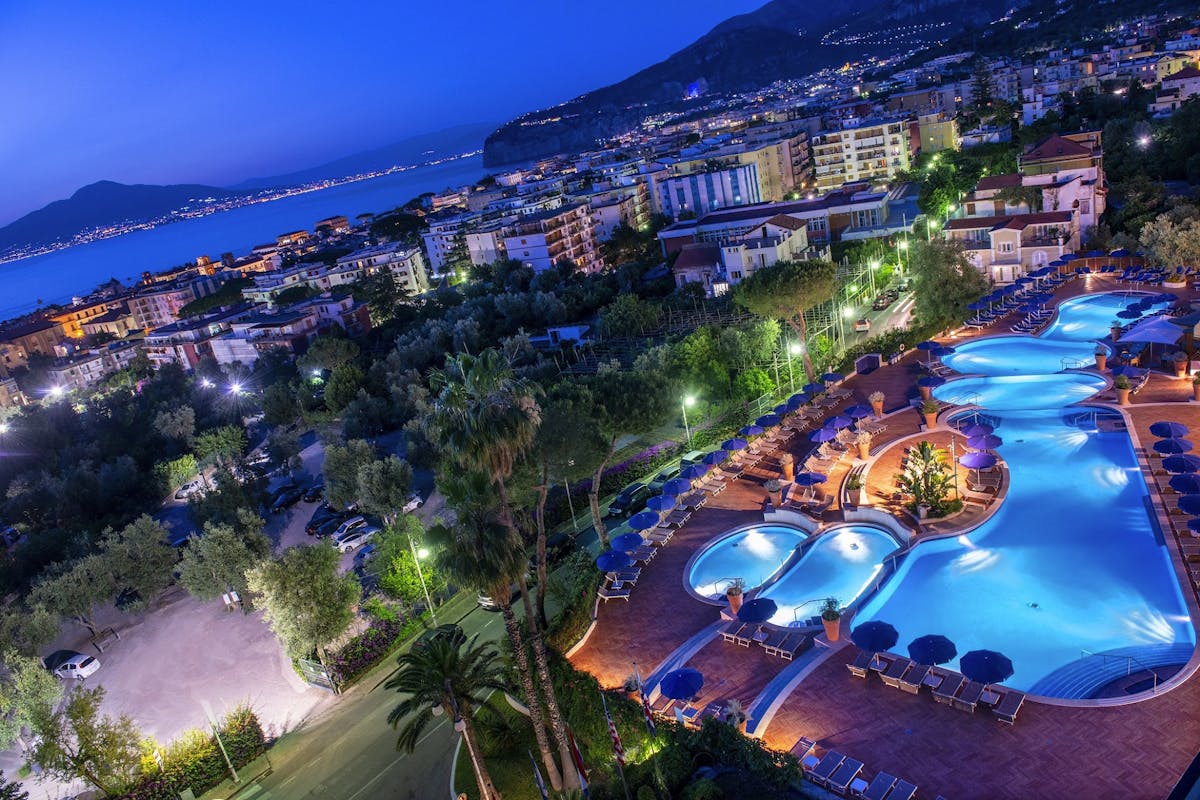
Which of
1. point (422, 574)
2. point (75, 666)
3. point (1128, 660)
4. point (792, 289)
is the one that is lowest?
point (75, 666)

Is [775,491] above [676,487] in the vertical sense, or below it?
below

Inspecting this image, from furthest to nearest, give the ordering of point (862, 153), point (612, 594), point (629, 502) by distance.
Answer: point (862, 153)
point (629, 502)
point (612, 594)

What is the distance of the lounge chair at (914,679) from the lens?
15.8 m

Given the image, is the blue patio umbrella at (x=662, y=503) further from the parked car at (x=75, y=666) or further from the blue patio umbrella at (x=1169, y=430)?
the parked car at (x=75, y=666)

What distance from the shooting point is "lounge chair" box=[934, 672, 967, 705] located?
15202 millimetres

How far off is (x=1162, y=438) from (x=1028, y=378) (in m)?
9.17

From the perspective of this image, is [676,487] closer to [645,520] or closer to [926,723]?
[645,520]

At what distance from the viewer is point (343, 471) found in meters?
35.2

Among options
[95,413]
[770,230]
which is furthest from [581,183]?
[95,413]

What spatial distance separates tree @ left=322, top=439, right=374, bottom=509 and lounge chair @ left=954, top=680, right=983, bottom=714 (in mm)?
26333

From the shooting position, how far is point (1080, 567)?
1981 cm

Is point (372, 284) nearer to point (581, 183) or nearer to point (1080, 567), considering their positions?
point (581, 183)

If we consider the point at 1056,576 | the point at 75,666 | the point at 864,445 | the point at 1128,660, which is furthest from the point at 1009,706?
the point at 75,666

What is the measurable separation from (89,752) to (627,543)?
50.3ft
